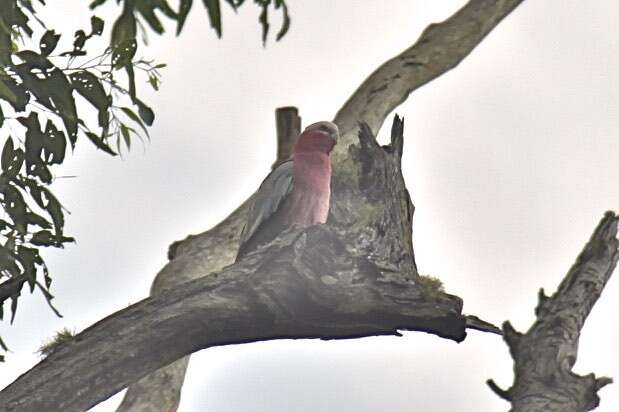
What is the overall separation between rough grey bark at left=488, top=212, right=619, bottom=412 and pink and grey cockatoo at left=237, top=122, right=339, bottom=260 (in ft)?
4.85

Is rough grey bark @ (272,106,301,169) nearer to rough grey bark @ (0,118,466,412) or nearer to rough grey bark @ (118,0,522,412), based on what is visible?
rough grey bark @ (118,0,522,412)

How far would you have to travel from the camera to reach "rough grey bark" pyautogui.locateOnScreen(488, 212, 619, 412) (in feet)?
18.0

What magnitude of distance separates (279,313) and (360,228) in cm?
45

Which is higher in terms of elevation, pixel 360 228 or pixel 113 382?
pixel 360 228

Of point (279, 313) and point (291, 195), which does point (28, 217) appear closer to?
point (279, 313)

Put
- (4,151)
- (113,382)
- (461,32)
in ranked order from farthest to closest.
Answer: (461,32)
(4,151)
(113,382)

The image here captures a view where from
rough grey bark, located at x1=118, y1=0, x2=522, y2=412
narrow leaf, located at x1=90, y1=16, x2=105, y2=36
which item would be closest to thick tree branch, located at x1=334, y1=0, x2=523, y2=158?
rough grey bark, located at x1=118, y1=0, x2=522, y2=412

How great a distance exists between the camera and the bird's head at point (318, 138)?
7.39m

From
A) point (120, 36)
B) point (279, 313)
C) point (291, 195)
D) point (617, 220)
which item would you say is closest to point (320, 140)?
point (291, 195)

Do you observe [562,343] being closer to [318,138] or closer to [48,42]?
[318,138]

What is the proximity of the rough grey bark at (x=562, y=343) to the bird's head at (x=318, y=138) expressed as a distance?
72.1 inches

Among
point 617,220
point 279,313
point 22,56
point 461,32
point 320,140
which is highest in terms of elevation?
point 461,32

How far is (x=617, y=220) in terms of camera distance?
622cm

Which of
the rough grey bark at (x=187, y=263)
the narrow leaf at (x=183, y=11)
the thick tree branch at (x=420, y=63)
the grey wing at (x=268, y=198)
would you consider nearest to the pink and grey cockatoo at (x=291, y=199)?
the grey wing at (x=268, y=198)
